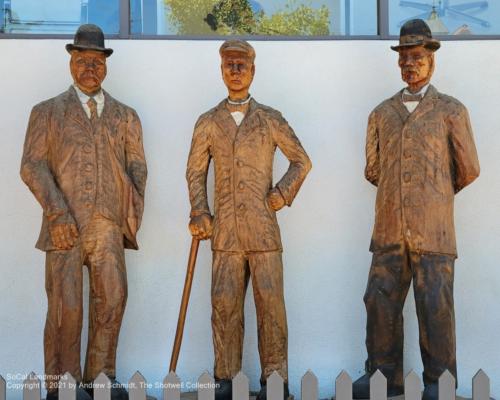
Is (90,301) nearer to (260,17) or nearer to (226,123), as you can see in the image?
(226,123)

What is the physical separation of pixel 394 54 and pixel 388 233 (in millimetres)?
1400

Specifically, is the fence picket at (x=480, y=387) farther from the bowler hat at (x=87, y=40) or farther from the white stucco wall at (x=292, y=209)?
the bowler hat at (x=87, y=40)

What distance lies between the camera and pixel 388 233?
6.12 m

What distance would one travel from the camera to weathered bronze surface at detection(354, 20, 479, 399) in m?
6.00

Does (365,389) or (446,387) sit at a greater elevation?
(446,387)

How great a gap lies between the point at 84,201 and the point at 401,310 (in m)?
1.89

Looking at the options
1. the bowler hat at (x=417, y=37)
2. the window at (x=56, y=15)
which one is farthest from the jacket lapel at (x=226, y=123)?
A: the window at (x=56, y=15)

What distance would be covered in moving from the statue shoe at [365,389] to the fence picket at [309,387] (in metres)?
1.32

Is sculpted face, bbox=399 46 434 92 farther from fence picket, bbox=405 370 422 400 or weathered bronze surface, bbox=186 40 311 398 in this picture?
fence picket, bbox=405 370 422 400

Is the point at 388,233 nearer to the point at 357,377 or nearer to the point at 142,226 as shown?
the point at 357,377

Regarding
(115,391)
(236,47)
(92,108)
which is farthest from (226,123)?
(115,391)

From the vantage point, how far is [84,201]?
19.8ft

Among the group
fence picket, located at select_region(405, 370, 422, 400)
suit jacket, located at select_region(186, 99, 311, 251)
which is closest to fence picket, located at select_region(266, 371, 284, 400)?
fence picket, located at select_region(405, 370, 422, 400)

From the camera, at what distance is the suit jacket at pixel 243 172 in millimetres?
6051
